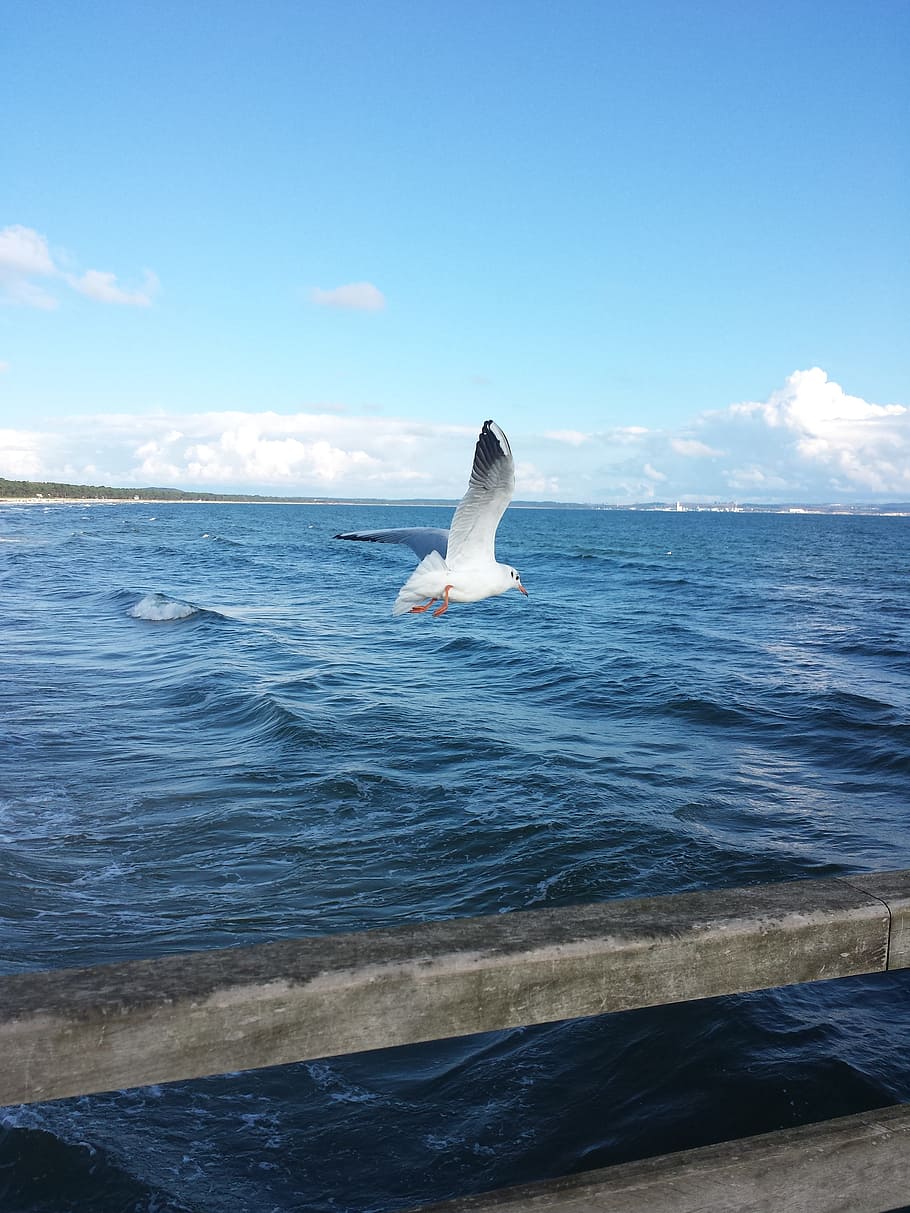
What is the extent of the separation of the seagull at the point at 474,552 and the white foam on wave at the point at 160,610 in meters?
17.9

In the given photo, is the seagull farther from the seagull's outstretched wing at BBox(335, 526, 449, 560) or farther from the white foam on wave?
the white foam on wave

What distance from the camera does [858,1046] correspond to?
511 centimetres

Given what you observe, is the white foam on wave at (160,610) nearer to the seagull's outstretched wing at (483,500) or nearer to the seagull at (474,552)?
the seagull at (474,552)

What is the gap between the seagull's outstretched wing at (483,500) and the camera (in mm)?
5227

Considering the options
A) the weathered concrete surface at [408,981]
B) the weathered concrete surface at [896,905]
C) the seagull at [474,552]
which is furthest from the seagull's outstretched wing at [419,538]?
the weathered concrete surface at [408,981]

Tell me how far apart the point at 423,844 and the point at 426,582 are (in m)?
3.10

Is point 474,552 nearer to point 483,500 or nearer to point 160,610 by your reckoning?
point 483,500

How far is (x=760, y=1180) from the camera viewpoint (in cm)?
175

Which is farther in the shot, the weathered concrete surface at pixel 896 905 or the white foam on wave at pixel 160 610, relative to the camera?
the white foam on wave at pixel 160 610

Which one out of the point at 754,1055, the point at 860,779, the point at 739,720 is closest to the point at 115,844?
the point at 754,1055

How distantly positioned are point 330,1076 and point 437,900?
2120 millimetres

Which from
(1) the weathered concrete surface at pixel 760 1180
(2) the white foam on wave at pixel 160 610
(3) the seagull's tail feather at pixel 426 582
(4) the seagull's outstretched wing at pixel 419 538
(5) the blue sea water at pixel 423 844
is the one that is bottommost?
(5) the blue sea water at pixel 423 844

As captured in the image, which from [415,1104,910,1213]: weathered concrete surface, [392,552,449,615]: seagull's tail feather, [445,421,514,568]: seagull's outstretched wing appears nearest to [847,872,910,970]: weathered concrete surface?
[415,1104,910,1213]: weathered concrete surface

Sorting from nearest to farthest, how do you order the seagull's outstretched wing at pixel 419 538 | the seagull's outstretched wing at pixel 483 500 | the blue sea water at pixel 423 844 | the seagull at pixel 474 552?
the blue sea water at pixel 423 844 < the seagull's outstretched wing at pixel 483 500 < the seagull at pixel 474 552 < the seagull's outstretched wing at pixel 419 538
